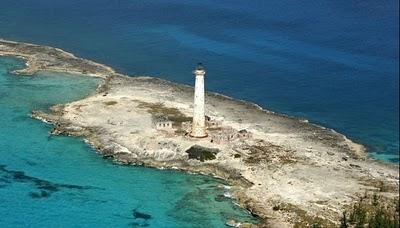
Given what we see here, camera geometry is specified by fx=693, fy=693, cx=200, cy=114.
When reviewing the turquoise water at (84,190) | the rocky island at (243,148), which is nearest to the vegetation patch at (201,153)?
the rocky island at (243,148)

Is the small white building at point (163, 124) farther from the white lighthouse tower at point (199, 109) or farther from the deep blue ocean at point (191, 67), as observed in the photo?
the deep blue ocean at point (191, 67)

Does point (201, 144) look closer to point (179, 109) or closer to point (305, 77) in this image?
point (179, 109)

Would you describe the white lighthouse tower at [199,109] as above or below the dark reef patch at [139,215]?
above

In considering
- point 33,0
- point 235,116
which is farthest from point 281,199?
point 33,0

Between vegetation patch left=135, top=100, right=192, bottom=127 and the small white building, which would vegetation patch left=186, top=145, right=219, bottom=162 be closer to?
the small white building

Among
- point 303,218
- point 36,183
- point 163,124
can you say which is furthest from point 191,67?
point 303,218

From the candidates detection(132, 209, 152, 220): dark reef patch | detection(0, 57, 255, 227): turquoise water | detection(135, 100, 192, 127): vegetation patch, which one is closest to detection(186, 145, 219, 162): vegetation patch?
detection(0, 57, 255, 227): turquoise water
